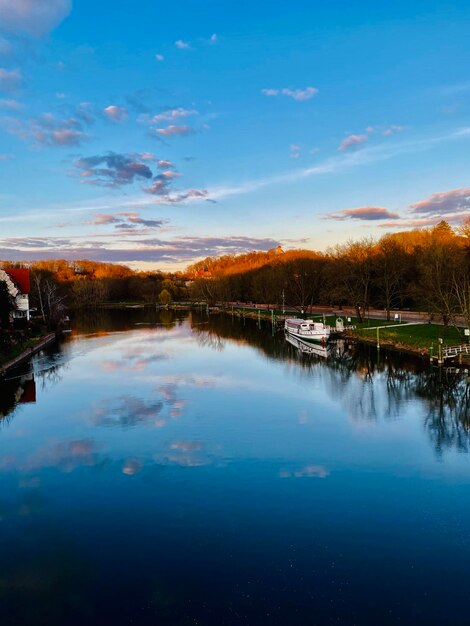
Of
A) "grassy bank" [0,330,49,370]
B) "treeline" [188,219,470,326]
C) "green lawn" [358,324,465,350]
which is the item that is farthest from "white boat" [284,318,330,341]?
"grassy bank" [0,330,49,370]

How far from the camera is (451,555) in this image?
31.1ft

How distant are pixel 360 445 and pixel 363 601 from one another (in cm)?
797

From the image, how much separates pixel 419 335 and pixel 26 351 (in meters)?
29.7

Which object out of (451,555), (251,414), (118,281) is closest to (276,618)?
(451,555)

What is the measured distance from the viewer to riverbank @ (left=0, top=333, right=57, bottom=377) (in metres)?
30.8

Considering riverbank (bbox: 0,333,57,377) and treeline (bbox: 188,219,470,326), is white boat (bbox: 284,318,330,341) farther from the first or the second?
riverbank (bbox: 0,333,57,377)

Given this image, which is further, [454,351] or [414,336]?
[414,336]

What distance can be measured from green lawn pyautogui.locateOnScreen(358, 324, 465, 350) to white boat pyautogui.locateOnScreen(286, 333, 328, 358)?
181 inches

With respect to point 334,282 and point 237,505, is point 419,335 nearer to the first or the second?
point 334,282

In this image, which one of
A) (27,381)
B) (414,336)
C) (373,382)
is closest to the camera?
(373,382)

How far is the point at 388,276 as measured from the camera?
48.7 m

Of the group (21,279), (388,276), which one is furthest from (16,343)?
(388,276)

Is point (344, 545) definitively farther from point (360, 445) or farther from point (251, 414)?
point (251, 414)

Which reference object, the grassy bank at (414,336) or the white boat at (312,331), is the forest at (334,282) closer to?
the grassy bank at (414,336)
